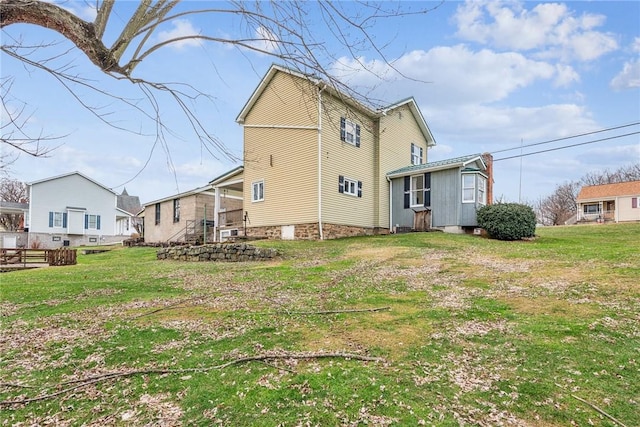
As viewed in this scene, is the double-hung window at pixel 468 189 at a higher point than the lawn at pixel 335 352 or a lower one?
higher

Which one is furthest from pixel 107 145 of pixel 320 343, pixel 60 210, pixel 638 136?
pixel 60 210

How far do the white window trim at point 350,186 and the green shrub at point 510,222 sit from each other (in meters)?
6.69

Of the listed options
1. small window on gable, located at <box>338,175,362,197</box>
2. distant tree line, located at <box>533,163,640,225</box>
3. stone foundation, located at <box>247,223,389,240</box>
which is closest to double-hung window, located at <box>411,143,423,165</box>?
small window on gable, located at <box>338,175,362,197</box>

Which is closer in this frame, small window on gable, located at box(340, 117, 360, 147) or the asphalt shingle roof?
the asphalt shingle roof

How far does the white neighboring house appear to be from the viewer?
3478 cm

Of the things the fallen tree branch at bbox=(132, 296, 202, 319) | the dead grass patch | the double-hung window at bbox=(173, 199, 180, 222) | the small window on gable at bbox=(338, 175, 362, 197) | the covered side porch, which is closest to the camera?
the dead grass patch

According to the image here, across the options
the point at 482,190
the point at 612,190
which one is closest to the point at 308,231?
the point at 482,190

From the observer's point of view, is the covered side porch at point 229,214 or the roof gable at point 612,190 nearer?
the covered side porch at point 229,214

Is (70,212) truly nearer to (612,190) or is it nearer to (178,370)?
(178,370)

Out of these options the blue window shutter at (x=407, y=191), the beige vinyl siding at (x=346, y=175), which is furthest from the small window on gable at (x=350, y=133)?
the blue window shutter at (x=407, y=191)

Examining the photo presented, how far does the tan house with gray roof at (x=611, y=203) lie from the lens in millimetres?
34844

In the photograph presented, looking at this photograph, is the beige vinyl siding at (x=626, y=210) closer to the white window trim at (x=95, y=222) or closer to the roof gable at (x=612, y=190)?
the roof gable at (x=612, y=190)

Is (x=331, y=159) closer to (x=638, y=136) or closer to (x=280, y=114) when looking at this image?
(x=280, y=114)

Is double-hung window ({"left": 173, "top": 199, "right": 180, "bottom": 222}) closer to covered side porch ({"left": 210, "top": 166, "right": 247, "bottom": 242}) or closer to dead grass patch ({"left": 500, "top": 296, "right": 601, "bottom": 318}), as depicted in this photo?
covered side porch ({"left": 210, "top": 166, "right": 247, "bottom": 242})
